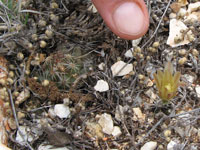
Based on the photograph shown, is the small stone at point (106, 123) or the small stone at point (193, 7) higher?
the small stone at point (193, 7)

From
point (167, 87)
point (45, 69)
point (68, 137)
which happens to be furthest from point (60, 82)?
point (167, 87)

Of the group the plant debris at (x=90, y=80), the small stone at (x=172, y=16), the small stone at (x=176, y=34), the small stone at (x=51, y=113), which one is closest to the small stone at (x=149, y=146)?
the plant debris at (x=90, y=80)

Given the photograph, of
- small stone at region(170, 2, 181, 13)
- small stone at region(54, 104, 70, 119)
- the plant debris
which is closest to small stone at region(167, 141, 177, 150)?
the plant debris

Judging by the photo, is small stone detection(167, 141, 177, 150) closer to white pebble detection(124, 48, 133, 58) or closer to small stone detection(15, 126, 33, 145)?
white pebble detection(124, 48, 133, 58)

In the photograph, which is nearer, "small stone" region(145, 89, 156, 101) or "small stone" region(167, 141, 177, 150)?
"small stone" region(167, 141, 177, 150)

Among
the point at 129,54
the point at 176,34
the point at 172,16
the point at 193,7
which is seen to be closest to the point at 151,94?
the point at 129,54

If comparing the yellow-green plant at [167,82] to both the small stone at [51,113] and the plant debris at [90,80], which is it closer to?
the plant debris at [90,80]

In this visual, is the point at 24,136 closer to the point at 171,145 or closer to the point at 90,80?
the point at 90,80
